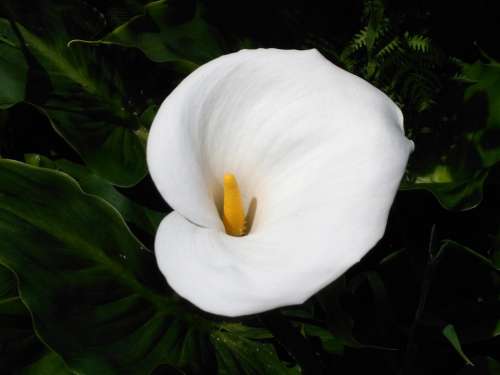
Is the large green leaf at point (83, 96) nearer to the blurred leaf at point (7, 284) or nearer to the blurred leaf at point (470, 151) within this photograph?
the blurred leaf at point (7, 284)

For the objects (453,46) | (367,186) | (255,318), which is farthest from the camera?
(453,46)

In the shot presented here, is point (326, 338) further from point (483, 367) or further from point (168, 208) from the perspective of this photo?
point (168, 208)

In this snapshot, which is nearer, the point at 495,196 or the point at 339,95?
the point at 339,95

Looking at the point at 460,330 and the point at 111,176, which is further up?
the point at 111,176

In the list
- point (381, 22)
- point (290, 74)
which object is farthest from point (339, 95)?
point (381, 22)

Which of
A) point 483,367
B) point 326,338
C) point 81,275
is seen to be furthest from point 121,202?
point 483,367

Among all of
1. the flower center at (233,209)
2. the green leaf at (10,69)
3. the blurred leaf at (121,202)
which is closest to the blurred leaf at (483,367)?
the flower center at (233,209)

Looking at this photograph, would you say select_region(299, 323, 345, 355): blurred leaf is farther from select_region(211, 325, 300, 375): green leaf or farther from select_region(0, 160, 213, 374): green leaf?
select_region(0, 160, 213, 374): green leaf

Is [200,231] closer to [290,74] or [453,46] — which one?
[290,74]
